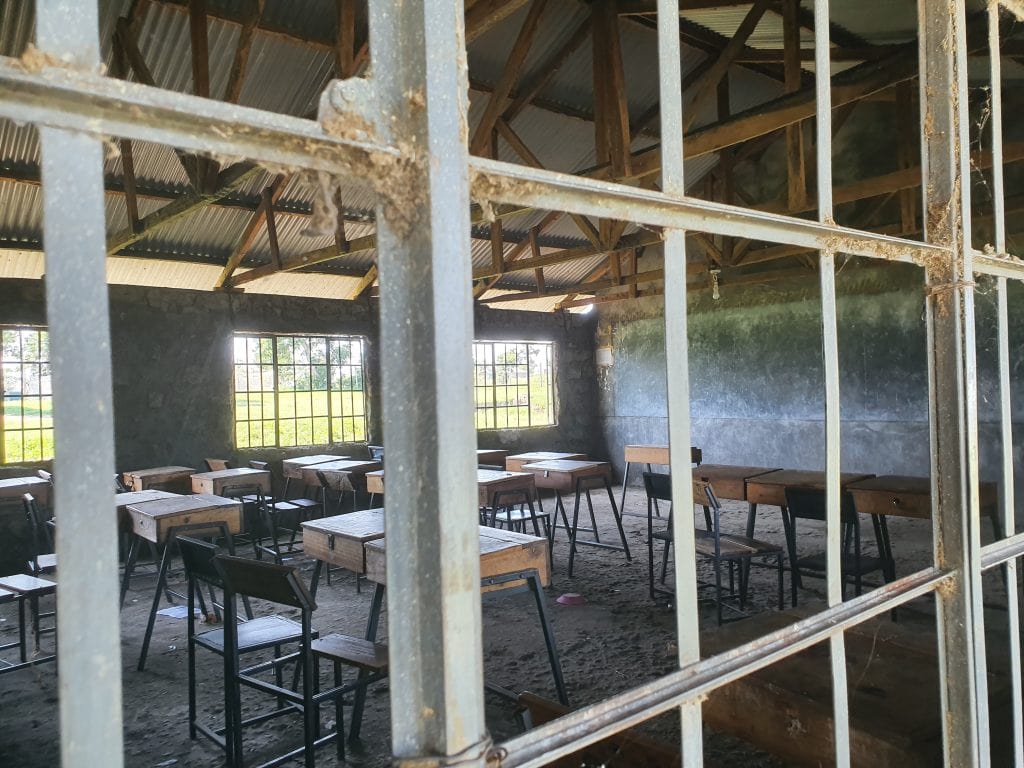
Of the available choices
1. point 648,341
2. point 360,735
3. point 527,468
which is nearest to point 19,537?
point 527,468

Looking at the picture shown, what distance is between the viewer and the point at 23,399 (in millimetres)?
7375

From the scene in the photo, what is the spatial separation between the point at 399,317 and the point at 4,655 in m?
5.32

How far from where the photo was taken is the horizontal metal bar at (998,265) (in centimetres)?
187

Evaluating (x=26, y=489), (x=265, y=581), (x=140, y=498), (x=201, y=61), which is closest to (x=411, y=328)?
(x=265, y=581)

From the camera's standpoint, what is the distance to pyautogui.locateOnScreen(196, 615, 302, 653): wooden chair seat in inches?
123

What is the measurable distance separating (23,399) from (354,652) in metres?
6.25

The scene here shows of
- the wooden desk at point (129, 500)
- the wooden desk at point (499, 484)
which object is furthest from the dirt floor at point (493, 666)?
the wooden desk at point (499, 484)

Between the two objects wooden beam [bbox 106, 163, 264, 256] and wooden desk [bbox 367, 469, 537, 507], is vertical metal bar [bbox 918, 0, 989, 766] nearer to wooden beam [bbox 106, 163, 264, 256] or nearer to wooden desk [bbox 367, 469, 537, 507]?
wooden beam [bbox 106, 163, 264, 256]

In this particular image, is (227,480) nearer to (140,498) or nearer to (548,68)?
(140,498)

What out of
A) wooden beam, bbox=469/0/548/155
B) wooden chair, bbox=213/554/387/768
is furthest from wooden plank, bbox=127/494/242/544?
wooden beam, bbox=469/0/548/155

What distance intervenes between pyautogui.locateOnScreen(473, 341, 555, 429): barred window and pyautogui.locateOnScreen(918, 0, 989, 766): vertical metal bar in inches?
383

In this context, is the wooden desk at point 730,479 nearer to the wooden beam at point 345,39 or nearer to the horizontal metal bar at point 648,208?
the wooden beam at point 345,39

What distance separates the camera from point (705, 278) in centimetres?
1074

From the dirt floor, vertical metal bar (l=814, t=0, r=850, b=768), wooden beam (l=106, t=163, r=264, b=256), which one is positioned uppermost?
wooden beam (l=106, t=163, r=264, b=256)
